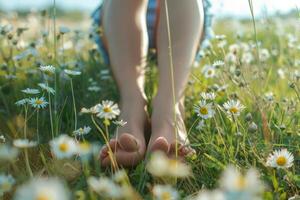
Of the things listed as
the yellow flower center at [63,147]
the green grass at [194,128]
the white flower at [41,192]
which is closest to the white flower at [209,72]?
the green grass at [194,128]

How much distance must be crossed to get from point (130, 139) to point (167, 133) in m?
0.11

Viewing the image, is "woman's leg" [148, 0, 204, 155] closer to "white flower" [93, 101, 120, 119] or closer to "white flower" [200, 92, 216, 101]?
"white flower" [200, 92, 216, 101]

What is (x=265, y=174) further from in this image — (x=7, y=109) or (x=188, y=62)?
(x=7, y=109)

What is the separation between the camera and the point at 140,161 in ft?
3.53

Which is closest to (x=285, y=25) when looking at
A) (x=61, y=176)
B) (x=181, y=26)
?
(x=181, y=26)

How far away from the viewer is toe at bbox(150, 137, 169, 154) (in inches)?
41.1

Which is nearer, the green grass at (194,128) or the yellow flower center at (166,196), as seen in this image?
the yellow flower center at (166,196)

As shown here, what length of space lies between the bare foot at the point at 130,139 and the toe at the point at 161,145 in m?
0.04

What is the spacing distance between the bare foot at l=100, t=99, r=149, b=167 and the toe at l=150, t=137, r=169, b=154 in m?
0.04

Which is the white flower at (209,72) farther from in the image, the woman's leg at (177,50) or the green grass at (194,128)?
the woman's leg at (177,50)

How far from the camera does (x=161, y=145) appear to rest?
3.43ft

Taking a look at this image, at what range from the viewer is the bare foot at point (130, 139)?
1046mm

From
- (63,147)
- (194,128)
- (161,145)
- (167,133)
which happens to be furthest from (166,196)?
(194,128)

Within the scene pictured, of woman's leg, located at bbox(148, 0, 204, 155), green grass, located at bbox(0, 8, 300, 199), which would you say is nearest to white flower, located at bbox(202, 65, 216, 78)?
green grass, located at bbox(0, 8, 300, 199)
